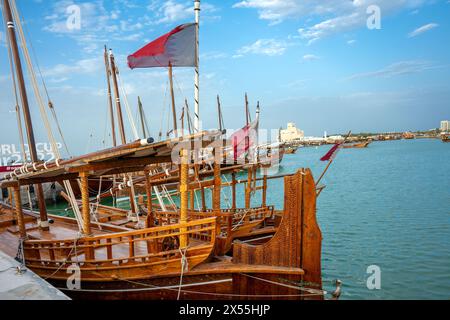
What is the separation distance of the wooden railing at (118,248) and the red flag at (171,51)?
3661 millimetres

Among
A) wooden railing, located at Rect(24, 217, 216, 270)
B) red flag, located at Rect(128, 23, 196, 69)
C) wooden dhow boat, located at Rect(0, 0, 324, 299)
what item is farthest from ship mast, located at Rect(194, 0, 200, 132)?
wooden railing, located at Rect(24, 217, 216, 270)

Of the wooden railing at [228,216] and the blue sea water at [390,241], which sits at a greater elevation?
the wooden railing at [228,216]

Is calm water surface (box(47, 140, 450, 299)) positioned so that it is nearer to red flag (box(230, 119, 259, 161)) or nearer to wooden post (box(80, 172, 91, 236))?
red flag (box(230, 119, 259, 161))

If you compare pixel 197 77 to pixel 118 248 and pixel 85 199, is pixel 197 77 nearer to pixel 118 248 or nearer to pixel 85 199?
pixel 85 199

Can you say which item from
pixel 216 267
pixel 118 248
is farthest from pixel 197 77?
pixel 118 248

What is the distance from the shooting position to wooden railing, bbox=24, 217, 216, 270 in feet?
19.7

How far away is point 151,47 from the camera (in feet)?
21.8

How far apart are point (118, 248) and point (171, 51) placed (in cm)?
562

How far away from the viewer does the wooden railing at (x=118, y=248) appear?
6.02 meters

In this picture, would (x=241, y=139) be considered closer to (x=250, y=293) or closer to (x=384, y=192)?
(x=250, y=293)

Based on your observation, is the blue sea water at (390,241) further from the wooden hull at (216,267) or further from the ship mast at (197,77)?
the ship mast at (197,77)

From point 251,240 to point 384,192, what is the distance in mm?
20819

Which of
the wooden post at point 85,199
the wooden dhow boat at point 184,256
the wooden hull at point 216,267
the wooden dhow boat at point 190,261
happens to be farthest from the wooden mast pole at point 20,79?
the wooden post at point 85,199

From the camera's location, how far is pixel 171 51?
6535 millimetres
